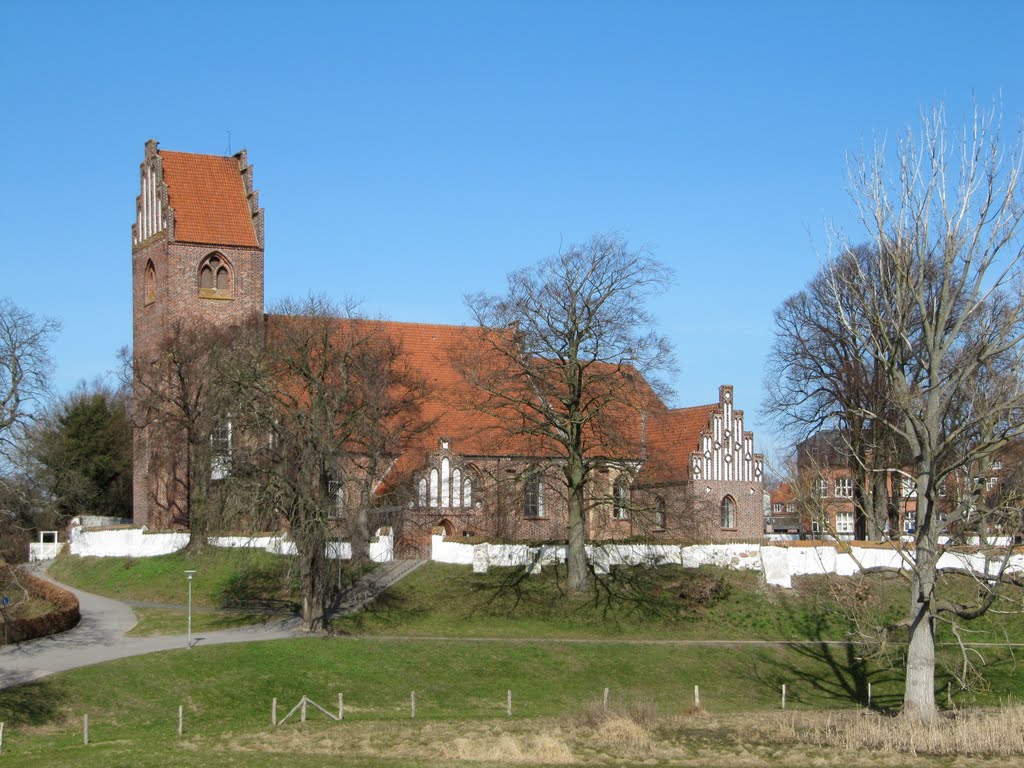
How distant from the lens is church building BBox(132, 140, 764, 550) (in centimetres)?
4916

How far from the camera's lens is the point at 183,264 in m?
51.1

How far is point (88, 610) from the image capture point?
41969mm

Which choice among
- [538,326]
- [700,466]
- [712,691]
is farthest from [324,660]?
[700,466]

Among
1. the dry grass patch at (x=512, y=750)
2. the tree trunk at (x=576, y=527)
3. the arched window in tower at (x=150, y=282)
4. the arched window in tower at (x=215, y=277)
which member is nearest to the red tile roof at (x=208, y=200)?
the arched window in tower at (x=215, y=277)

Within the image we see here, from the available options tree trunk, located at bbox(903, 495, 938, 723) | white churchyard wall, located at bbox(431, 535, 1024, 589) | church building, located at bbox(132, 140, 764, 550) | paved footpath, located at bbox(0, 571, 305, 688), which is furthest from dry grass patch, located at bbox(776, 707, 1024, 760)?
church building, located at bbox(132, 140, 764, 550)

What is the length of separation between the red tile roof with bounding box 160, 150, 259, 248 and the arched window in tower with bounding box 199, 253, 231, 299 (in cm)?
75

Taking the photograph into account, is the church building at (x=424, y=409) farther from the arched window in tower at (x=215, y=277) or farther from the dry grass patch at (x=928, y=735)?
the dry grass patch at (x=928, y=735)

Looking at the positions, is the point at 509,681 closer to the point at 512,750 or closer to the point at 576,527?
the point at 576,527

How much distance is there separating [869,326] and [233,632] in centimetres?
2136

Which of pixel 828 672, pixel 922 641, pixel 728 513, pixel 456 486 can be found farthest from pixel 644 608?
pixel 922 641

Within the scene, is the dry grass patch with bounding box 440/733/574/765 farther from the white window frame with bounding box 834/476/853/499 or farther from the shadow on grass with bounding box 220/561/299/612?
the white window frame with bounding box 834/476/853/499

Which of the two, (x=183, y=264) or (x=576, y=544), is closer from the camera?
(x=576, y=544)

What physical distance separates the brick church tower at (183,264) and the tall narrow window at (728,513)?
67.2 ft

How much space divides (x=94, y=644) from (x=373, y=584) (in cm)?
1006
